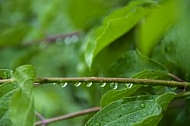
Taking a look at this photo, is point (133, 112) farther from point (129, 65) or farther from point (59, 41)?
point (59, 41)

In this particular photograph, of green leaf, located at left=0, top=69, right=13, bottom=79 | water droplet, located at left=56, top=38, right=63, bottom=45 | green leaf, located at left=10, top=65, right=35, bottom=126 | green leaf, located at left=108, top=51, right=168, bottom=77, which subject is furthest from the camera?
water droplet, located at left=56, top=38, right=63, bottom=45

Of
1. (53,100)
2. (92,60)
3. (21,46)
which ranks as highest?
(92,60)

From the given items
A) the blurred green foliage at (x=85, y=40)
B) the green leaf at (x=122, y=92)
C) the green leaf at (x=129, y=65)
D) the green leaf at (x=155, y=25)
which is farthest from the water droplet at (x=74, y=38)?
the green leaf at (x=122, y=92)

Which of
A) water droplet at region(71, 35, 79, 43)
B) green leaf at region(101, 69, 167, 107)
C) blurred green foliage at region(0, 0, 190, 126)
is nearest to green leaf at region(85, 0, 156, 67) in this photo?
blurred green foliage at region(0, 0, 190, 126)

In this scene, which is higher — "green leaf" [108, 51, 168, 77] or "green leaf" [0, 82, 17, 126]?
"green leaf" [0, 82, 17, 126]

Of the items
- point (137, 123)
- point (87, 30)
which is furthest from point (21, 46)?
point (137, 123)

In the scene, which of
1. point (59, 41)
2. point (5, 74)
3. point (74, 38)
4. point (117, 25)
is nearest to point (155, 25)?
point (117, 25)

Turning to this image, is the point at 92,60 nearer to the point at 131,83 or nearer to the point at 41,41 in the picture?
the point at 131,83

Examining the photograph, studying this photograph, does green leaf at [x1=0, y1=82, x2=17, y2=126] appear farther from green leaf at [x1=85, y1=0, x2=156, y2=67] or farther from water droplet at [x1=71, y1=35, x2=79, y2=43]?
water droplet at [x1=71, y1=35, x2=79, y2=43]
